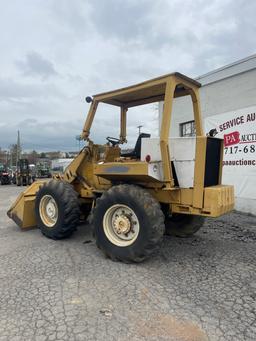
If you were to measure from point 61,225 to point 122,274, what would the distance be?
189cm

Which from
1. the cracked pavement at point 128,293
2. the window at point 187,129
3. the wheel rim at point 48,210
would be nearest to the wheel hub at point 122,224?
the cracked pavement at point 128,293

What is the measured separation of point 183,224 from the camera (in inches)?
239

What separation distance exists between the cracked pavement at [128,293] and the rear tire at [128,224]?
21cm

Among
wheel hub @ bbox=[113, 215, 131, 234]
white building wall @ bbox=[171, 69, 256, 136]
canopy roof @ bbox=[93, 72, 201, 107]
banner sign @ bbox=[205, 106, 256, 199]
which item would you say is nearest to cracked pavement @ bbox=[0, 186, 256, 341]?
wheel hub @ bbox=[113, 215, 131, 234]

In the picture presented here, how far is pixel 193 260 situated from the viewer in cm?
493

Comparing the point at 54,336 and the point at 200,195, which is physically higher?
the point at 200,195

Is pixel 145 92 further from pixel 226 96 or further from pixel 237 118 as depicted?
pixel 226 96

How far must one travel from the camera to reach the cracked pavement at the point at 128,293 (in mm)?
3039

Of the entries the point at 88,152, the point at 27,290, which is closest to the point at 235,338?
the point at 27,290

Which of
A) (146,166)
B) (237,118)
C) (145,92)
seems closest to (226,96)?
(237,118)

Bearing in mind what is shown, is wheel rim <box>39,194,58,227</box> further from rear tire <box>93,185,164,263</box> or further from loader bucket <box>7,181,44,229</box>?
rear tire <box>93,185,164,263</box>

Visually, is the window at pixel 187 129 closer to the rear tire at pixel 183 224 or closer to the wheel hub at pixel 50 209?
the rear tire at pixel 183 224

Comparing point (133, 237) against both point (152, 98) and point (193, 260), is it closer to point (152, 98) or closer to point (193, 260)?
point (193, 260)

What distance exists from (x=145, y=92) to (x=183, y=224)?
2.51 metres
